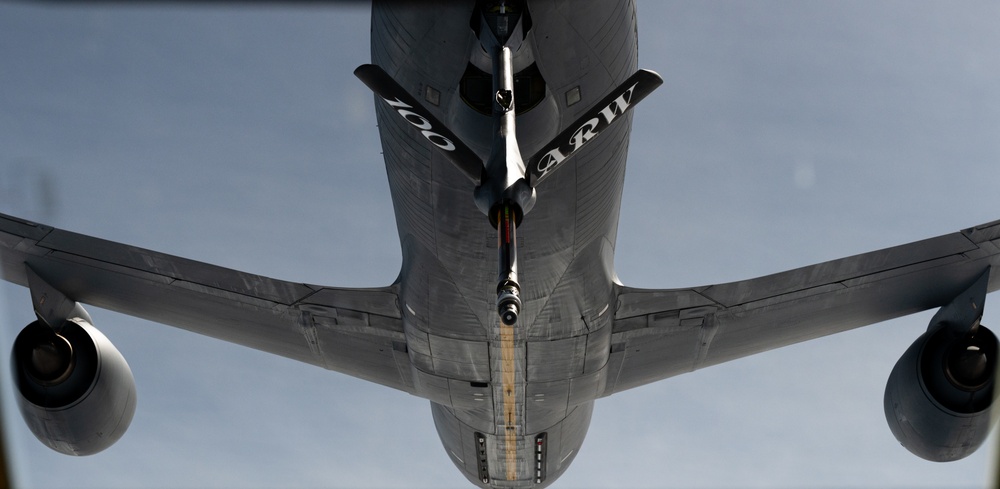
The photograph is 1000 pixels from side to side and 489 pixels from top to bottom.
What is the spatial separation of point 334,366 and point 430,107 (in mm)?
6644

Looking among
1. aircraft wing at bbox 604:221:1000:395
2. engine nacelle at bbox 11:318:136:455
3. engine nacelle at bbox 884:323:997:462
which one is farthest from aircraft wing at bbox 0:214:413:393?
engine nacelle at bbox 884:323:997:462

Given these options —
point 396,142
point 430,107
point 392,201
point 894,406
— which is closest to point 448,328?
point 392,201

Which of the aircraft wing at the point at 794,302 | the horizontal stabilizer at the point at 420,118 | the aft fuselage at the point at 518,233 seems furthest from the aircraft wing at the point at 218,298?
the horizontal stabilizer at the point at 420,118

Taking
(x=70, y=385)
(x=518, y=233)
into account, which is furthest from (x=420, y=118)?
(x=70, y=385)

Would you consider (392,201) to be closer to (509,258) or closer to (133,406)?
(509,258)

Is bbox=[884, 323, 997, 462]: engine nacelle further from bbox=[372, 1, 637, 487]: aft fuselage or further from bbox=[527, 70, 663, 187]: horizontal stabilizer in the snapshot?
bbox=[527, 70, 663, 187]: horizontal stabilizer

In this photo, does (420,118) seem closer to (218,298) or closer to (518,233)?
(518,233)

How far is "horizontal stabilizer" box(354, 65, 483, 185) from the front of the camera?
8.75 metres

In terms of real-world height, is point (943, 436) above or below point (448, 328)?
below

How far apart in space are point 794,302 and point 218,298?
9790 millimetres

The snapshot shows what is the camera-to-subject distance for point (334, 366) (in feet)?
50.3

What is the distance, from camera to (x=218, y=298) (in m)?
14.5

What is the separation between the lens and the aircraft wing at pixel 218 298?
46.2ft

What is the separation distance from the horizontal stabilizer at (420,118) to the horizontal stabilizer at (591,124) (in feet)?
2.02
